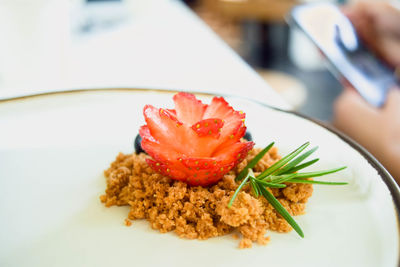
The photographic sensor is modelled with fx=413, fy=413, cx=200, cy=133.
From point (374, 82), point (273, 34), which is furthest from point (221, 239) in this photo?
point (273, 34)

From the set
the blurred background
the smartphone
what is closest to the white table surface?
the blurred background

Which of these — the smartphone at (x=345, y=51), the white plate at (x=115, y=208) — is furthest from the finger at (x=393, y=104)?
the white plate at (x=115, y=208)

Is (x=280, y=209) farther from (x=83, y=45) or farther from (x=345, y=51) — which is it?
(x=83, y=45)

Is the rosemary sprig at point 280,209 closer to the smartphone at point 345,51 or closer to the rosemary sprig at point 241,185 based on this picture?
the rosemary sprig at point 241,185

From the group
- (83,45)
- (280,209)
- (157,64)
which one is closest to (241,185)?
(280,209)

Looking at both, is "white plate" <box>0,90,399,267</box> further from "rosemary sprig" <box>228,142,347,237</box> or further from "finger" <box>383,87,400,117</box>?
"finger" <box>383,87,400,117</box>

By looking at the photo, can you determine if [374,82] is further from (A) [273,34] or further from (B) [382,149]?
(A) [273,34]
